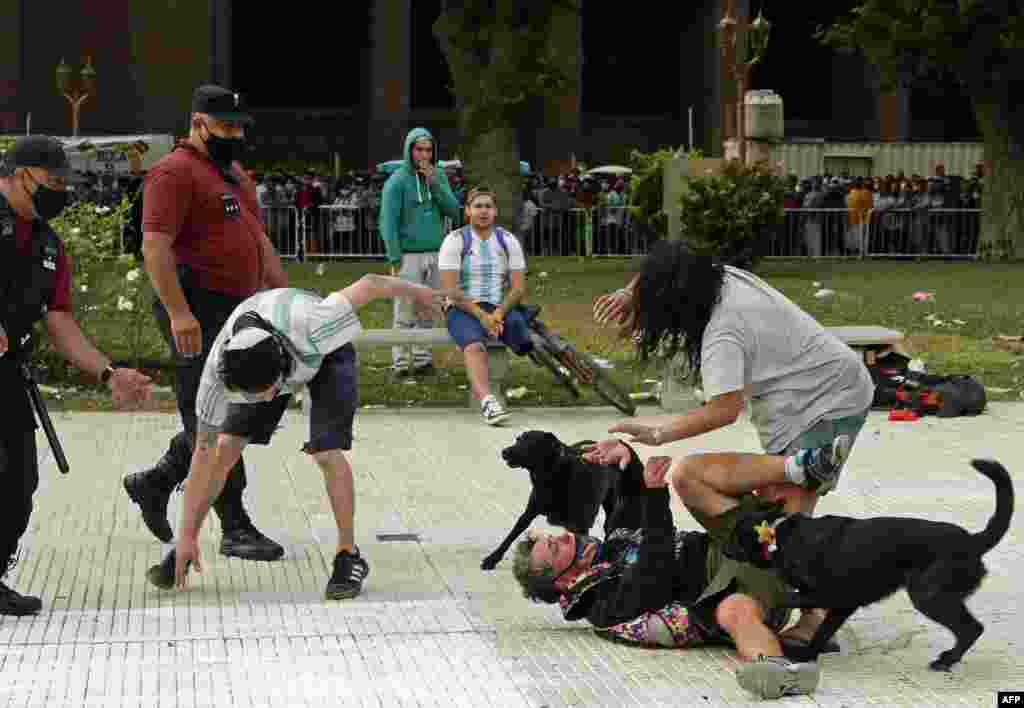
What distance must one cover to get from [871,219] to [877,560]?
27.1 meters

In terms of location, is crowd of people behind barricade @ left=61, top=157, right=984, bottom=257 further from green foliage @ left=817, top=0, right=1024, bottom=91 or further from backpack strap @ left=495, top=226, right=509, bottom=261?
backpack strap @ left=495, top=226, right=509, bottom=261

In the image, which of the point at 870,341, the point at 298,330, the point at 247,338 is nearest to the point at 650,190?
the point at 870,341

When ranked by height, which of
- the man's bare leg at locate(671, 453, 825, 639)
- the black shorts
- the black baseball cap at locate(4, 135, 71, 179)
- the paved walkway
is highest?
the black baseball cap at locate(4, 135, 71, 179)

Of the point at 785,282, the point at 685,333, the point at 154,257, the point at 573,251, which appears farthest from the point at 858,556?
the point at 573,251

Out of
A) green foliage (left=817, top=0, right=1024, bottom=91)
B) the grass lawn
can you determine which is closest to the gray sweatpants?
the grass lawn

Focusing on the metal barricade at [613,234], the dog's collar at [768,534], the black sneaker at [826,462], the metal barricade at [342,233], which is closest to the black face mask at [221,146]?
the black sneaker at [826,462]

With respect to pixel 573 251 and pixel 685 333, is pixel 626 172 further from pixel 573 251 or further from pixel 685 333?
pixel 685 333

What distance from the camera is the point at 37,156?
7.06m

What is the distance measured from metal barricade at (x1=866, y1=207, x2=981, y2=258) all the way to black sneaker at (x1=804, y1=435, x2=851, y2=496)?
86.0 ft

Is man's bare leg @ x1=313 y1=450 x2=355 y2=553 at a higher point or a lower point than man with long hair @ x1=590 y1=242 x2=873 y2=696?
lower

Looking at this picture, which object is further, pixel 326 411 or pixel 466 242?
pixel 466 242

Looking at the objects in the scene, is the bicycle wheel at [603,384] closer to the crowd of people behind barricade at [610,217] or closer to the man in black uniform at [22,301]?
the man in black uniform at [22,301]

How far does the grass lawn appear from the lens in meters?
14.2

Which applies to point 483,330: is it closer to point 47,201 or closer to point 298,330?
point 298,330
